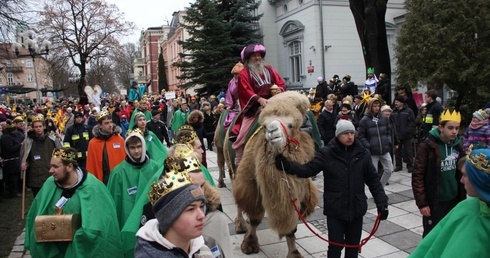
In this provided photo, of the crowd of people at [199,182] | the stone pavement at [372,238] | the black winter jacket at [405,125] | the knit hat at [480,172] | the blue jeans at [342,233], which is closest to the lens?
the crowd of people at [199,182]

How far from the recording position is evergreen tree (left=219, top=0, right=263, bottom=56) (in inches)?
1019

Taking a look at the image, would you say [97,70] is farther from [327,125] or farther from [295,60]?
[327,125]

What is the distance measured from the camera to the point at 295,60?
26.4 metres

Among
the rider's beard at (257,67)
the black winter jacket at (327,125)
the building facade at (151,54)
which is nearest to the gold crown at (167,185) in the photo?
the rider's beard at (257,67)

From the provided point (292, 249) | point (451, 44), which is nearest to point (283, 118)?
point (292, 249)

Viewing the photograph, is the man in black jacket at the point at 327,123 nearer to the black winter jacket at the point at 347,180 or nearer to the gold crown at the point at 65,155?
the black winter jacket at the point at 347,180

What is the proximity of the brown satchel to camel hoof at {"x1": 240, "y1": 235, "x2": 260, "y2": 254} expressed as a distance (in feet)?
7.66

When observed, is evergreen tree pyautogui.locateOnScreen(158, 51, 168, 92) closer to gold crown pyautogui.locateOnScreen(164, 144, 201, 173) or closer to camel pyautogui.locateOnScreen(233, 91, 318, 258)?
camel pyautogui.locateOnScreen(233, 91, 318, 258)

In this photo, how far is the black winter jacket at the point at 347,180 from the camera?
4.00m

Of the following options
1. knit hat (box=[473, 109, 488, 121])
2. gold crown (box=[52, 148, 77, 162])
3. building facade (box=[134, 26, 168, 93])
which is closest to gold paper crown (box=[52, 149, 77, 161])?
gold crown (box=[52, 148, 77, 162])

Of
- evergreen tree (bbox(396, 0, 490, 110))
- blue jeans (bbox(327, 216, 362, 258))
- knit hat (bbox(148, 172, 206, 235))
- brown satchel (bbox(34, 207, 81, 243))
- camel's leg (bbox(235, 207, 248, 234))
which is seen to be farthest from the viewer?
evergreen tree (bbox(396, 0, 490, 110))

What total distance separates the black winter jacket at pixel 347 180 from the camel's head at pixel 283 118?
483 millimetres

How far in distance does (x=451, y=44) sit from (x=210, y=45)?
49.7ft

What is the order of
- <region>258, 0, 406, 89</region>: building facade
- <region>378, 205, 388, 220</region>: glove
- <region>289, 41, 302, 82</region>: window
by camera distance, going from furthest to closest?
<region>289, 41, 302, 82</region>: window
<region>258, 0, 406, 89</region>: building facade
<region>378, 205, 388, 220</region>: glove
